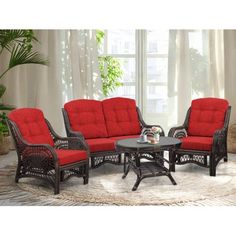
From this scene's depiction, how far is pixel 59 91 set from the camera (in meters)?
7.88

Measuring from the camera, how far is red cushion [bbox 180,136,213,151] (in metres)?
5.68

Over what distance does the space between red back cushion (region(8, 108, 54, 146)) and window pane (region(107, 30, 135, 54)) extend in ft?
9.82

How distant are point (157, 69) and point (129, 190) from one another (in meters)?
3.75

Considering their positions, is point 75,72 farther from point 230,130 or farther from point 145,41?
point 230,130

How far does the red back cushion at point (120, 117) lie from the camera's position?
641cm

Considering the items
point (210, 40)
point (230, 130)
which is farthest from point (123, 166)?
point (210, 40)

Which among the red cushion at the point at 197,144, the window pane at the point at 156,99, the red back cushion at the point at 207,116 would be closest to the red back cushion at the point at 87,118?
the red cushion at the point at 197,144

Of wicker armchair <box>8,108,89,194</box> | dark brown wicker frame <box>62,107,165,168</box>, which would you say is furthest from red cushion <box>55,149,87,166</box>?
dark brown wicker frame <box>62,107,165,168</box>

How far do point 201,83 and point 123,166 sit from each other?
255cm

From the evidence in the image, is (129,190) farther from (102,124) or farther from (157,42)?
(157,42)

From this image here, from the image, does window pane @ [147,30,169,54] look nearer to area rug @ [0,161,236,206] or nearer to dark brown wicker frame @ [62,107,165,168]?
dark brown wicker frame @ [62,107,165,168]

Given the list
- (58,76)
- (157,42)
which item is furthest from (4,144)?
(157,42)

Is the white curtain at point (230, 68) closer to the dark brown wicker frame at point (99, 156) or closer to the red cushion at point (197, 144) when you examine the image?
the red cushion at point (197, 144)

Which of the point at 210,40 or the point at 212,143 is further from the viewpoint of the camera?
the point at 210,40
